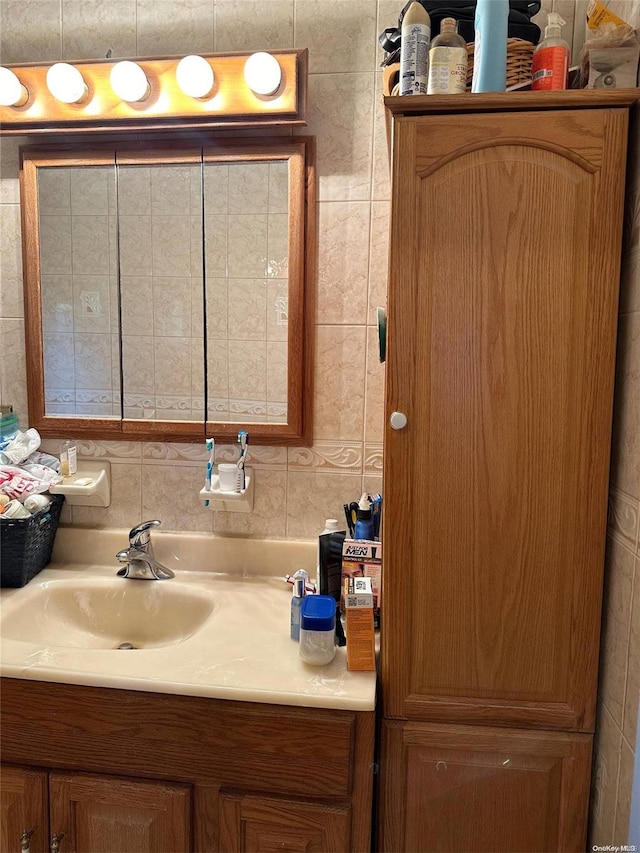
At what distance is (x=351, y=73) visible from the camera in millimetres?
1316

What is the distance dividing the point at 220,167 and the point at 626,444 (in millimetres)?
1064

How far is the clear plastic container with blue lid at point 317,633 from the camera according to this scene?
3.39 feet

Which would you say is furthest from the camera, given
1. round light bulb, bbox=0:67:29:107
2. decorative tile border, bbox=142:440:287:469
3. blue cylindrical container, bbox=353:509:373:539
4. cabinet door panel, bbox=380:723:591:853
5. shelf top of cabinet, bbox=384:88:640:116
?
decorative tile border, bbox=142:440:287:469

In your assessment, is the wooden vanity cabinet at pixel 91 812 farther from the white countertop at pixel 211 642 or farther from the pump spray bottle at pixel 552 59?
the pump spray bottle at pixel 552 59

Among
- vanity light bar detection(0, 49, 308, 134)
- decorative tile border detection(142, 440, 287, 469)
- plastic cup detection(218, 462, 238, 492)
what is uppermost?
vanity light bar detection(0, 49, 308, 134)

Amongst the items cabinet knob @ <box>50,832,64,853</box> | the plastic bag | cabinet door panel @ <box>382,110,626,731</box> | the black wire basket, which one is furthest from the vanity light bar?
cabinet knob @ <box>50,832,64,853</box>

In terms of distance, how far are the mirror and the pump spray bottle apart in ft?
1.76

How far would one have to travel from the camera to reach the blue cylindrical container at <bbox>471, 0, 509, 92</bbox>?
3.07 feet

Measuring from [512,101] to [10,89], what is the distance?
1.14 m

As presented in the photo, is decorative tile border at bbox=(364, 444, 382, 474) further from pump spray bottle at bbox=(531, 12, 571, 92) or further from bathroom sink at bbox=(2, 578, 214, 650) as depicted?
pump spray bottle at bbox=(531, 12, 571, 92)

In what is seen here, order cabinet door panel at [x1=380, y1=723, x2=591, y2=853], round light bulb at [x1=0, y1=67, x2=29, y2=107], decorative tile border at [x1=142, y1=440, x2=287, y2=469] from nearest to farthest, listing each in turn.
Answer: cabinet door panel at [x1=380, y1=723, x2=591, y2=853], round light bulb at [x1=0, y1=67, x2=29, y2=107], decorative tile border at [x1=142, y1=440, x2=287, y2=469]

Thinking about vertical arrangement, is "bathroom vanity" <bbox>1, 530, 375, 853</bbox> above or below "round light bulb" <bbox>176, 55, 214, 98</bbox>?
below

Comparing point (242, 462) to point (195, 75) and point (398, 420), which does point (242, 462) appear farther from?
point (195, 75)

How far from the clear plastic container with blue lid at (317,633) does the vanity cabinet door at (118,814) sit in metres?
0.33
